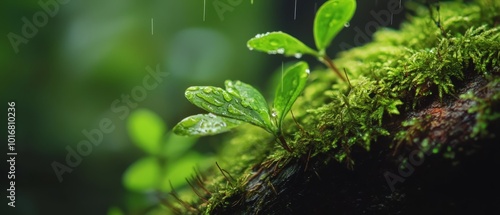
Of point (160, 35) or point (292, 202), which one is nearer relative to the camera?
point (292, 202)

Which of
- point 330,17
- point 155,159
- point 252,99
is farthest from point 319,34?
point 155,159

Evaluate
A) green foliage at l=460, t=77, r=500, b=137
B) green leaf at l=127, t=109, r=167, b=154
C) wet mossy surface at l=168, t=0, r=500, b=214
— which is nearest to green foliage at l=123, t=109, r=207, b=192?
green leaf at l=127, t=109, r=167, b=154

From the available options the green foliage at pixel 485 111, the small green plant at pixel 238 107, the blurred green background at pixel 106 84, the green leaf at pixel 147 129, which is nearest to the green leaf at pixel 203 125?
the small green plant at pixel 238 107

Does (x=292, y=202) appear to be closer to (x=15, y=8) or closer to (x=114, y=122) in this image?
(x=114, y=122)

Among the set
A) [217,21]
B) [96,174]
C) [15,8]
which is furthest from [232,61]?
[15,8]

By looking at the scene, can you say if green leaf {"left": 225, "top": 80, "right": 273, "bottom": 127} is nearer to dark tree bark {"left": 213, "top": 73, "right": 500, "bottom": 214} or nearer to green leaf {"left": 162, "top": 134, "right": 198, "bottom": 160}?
dark tree bark {"left": 213, "top": 73, "right": 500, "bottom": 214}

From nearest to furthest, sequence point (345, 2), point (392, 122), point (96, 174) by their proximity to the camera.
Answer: point (392, 122) → point (345, 2) → point (96, 174)

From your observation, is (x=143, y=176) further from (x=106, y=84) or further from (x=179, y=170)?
(x=106, y=84)
